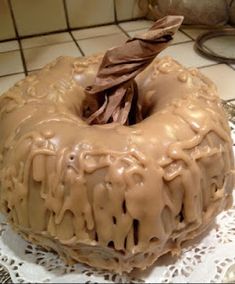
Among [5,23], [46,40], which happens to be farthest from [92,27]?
[5,23]

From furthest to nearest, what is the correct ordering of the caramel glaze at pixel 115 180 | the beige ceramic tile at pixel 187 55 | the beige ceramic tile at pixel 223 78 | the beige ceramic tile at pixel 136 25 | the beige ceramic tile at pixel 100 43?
the beige ceramic tile at pixel 136 25, the beige ceramic tile at pixel 100 43, the beige ceramic tile at pixel 187 55, the beige ceramic tile at pixel 223 78, the caramel glaze at pixel 115 180

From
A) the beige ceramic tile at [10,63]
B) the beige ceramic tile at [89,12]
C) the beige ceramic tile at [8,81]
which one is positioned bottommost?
the beige ceramic tile at [10,63]

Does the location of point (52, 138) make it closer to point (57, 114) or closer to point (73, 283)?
point (57, 114)

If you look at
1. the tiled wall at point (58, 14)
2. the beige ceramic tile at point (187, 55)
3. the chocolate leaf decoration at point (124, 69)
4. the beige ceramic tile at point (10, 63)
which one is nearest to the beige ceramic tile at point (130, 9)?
the tiled wall at point (58, 14)

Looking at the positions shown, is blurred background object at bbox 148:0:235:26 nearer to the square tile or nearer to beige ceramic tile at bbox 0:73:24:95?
the square tile

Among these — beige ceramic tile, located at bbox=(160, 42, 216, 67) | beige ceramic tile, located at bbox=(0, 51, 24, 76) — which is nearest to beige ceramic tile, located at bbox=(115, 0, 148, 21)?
beige ceramic tile, located at bbox=(160, 42, 216, 67)

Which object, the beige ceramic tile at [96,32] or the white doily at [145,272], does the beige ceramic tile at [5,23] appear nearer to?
the beige ceramic tile at [96,32]

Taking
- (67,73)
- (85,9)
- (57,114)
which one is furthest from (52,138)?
(85,9)
